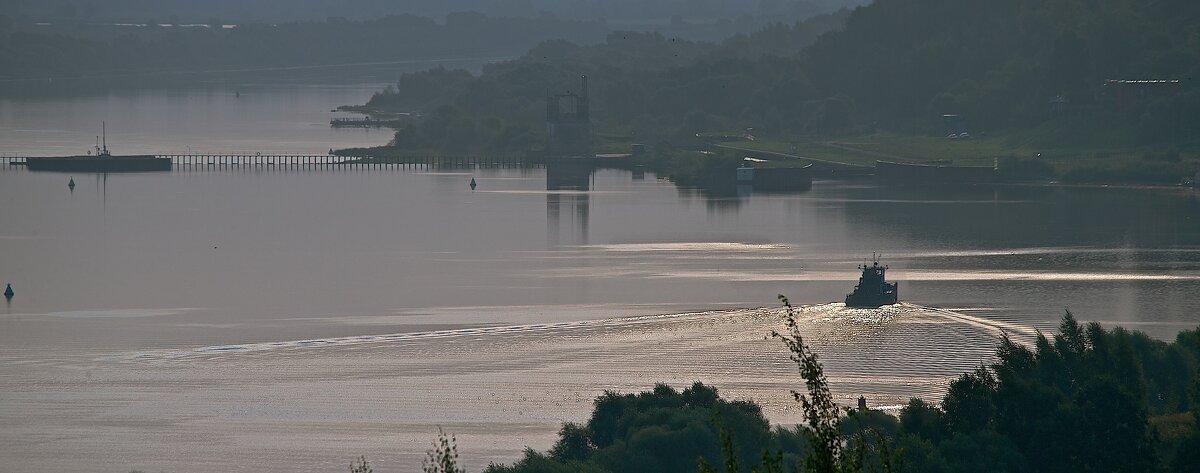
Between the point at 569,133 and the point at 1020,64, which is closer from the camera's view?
the point at 569,133

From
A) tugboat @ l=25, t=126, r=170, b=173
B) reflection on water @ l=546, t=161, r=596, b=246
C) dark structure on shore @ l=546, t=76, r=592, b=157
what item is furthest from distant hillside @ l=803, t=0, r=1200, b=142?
tugboat @ l=25, t=126, r=170, b=173

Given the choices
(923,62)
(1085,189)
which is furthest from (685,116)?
(1085,189)

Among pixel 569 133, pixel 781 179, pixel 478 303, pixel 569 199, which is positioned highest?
pixel 569 133

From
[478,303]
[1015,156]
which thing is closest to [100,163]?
[1015,156]

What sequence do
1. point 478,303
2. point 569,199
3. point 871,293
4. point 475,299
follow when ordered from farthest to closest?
point 569,199 → point 475,299 → point 478,303 → point 871,293

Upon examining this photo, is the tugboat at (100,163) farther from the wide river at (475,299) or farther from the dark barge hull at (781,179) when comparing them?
the dark barge hull at (781,179)

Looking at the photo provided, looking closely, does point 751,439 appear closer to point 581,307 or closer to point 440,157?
point 581,307

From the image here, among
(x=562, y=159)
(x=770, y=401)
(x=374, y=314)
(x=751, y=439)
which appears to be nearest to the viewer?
(x=751, y=439)

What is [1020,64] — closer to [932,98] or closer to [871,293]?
[932,98]
